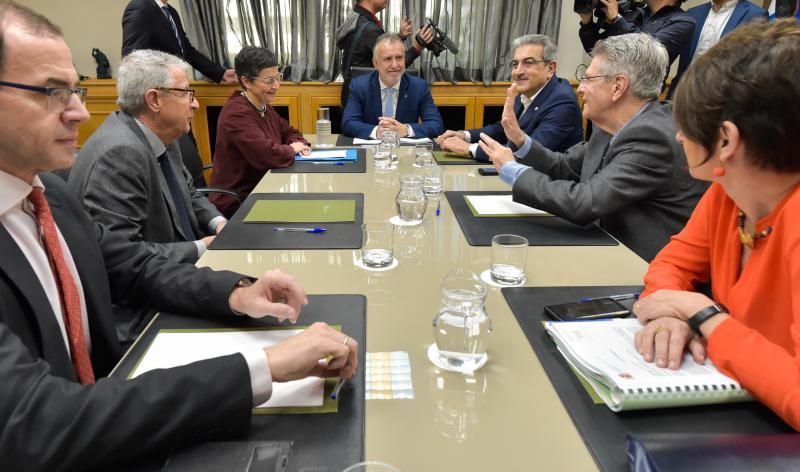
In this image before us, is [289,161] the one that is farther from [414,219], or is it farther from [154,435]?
[154,435]

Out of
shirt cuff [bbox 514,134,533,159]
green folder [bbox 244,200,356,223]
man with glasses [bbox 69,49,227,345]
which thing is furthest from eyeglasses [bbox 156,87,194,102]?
shirt cuff [bbox 514,134,533,159]

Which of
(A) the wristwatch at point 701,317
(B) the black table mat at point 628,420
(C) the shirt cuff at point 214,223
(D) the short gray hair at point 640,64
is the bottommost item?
(C) the shirt cuff at point 214,223

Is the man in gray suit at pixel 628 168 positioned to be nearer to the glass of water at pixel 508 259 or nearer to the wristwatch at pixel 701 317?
the glass of water at pixel 508 259

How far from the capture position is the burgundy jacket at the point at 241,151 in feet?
8.41

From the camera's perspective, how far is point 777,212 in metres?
0.97

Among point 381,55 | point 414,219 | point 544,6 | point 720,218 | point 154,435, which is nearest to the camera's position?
point 154,435

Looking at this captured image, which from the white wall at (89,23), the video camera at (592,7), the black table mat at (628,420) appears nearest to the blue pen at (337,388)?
the black table mat at (628,420)

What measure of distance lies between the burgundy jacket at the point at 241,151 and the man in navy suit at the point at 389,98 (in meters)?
0.76

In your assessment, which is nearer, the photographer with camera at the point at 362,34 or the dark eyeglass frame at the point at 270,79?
the dark eyeglass frame at the point at 270,79

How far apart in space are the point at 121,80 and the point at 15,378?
1.40 m

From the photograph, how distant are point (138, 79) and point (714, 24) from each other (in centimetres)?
356

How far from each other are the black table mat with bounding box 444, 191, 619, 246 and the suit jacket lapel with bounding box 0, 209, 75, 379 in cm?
99

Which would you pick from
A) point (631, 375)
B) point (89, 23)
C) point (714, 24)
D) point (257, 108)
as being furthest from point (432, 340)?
point (89, 23)

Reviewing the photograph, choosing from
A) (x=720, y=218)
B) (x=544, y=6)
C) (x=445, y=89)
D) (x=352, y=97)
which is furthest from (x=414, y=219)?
(x=544, y=6)
